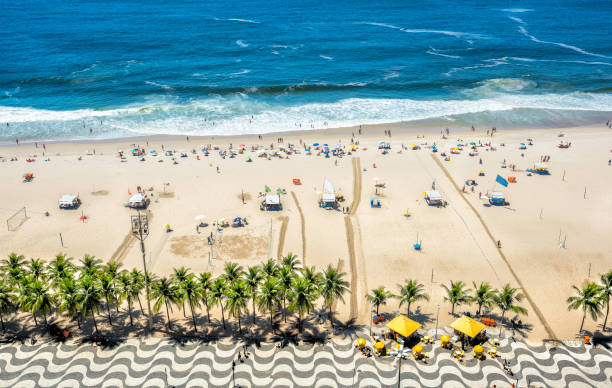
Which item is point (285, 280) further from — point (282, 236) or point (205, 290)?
point (282, 236)

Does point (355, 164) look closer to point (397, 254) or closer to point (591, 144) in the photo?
point (397, 254)

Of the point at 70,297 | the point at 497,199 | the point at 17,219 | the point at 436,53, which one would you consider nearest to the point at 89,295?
the point at 70,297

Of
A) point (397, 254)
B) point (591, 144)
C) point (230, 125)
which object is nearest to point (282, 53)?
point (230, 125)

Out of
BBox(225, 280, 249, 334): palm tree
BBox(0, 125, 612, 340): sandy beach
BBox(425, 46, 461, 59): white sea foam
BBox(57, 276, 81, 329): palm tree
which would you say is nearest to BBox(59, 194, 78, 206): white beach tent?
BBox(0, 125, 612, 340): sandy beach

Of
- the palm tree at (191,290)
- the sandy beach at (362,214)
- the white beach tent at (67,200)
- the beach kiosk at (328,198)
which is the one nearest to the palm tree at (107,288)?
the palm tree at (191,290)

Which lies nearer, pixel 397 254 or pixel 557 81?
pixel 397 254

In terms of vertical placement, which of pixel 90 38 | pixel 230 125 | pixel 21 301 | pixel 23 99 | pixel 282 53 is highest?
pixel 90 38

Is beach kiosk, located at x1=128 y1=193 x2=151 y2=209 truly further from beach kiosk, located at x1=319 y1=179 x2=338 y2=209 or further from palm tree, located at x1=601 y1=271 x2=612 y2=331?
palm tree, located at x1=601 y1=271 x2=612 y2=331
